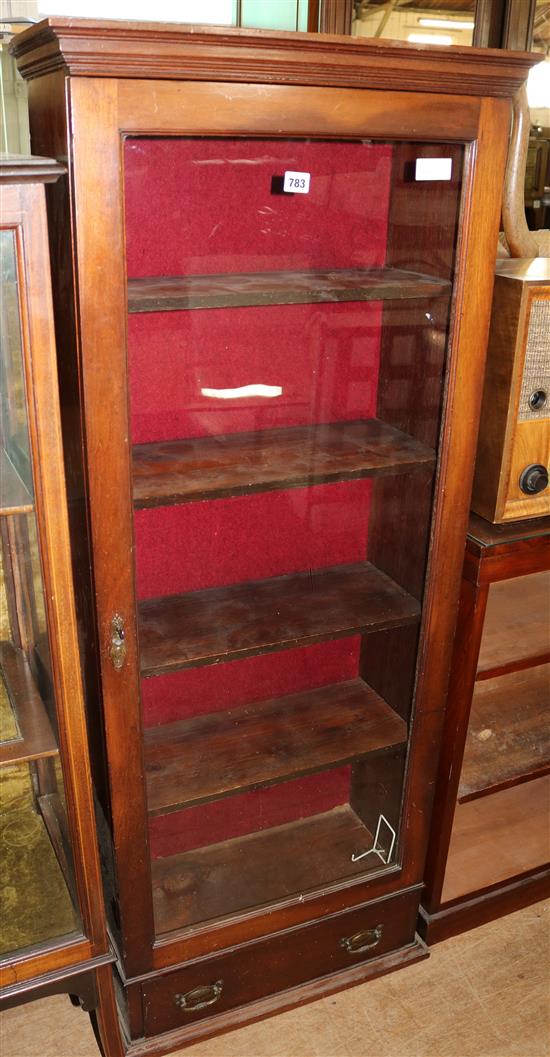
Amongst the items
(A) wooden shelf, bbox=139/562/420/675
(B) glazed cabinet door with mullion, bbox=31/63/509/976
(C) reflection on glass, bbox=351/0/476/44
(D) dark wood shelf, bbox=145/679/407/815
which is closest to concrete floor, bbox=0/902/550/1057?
(B) glazed cabinet door with mullion, bbox=31/63/509/976

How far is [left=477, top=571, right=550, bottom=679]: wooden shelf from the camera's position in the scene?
1662 millimetres

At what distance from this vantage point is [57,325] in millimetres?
1178

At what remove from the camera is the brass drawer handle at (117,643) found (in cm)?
122

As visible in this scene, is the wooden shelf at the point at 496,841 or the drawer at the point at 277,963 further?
the wooden shelf at the point at 496,841

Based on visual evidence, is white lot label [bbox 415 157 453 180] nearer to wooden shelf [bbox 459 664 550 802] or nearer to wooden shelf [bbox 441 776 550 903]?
wooden shelf [bbox 459 664 550 802]

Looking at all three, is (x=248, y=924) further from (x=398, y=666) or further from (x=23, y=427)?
(x=23, y=427)

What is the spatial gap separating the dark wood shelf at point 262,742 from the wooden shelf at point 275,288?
792 mm

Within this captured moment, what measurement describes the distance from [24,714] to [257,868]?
0.62 meters

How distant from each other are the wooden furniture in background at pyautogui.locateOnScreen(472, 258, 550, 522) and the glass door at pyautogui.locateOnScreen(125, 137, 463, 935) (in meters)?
0.11

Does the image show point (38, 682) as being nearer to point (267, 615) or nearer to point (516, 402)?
point (267, 615)

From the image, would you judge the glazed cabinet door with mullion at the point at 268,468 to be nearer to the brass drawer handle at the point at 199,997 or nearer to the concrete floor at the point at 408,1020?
the brass drawer handle at the point at 199,997

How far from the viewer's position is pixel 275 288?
1.24 metres

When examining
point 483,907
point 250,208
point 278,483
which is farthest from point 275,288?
point 483,907

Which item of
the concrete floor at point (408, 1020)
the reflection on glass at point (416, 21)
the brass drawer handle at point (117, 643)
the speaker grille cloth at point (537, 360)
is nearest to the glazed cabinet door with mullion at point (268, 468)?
the brass drawer handle at point (117, 643)
